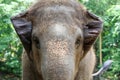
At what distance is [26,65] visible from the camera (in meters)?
4.31

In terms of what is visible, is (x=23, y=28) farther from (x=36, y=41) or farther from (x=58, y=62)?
(x=58, y=62)

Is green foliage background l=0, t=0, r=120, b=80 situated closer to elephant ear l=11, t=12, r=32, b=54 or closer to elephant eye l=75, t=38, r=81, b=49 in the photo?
elephant ear l=11, t=12, r=32, b=54

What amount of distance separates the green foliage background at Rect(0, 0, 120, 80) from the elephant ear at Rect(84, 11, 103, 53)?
341 cm

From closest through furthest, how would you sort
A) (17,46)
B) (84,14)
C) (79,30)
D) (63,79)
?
(63,79) → (79,30) → (84,14) → (17,46)

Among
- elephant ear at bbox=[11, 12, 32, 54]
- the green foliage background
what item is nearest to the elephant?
elephant ear at bbox=[11, 12, 32, 54]

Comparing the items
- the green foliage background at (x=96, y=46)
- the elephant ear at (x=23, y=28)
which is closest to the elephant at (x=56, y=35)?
the elephant ear at (x=23, y=28)

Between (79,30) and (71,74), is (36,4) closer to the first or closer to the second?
(79,30)

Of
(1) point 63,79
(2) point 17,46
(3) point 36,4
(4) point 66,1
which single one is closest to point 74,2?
(4) point 66,1

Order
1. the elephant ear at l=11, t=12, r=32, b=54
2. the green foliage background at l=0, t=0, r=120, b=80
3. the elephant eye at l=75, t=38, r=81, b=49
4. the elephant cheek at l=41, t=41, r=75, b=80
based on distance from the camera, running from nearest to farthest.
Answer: the elephant cheek at l=41, t=41, r=75, b=80 < the elephant eye at l=75, t=38, r=81, b=49 < the elephant ear at l=11, t=12, r=32, b=54 < the green foliage background at l=0, t=0, r=120, b=80

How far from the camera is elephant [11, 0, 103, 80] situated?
331cm

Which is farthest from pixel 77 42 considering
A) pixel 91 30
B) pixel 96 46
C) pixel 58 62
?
pixel 96 46

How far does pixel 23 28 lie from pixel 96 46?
608 centimetres

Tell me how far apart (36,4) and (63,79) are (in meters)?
0.89

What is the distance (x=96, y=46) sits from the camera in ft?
32.1
